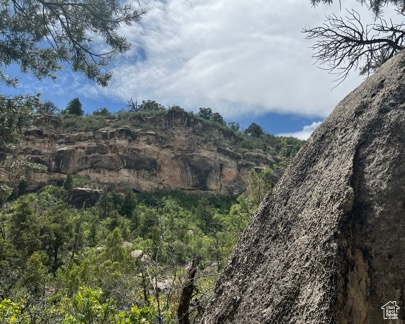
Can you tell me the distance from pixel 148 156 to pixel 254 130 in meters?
29.5

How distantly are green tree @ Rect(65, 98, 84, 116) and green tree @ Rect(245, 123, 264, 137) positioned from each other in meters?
36.0

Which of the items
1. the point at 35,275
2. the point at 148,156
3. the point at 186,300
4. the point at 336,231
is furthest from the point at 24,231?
the point at 148,156

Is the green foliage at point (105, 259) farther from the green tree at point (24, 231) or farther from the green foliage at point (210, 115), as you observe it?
the green foliage at point (210, 115)

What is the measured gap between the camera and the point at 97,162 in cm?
6225

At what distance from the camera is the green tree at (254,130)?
85.8m

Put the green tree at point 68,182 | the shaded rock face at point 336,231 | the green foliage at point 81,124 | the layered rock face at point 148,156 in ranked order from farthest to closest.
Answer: the green foliage at point 81,124 < the layered rock face at point 148,156 < the green tree at point 68,182 < the shaded rock face at point 336,231

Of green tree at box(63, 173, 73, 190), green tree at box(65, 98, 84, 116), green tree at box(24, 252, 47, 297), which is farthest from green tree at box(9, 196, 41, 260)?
green tree at box(65, 98, 84, 116)

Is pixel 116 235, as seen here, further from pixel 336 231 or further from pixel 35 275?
pixel 336 231

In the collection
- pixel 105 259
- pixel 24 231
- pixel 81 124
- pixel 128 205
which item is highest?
pixel 81 124

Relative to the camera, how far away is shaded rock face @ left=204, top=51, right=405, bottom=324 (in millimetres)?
1754

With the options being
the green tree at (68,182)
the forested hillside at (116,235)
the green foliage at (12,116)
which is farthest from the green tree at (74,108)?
the green foliage at (12,116)

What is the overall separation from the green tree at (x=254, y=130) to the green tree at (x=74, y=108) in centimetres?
3604

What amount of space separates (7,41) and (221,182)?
63454 mm

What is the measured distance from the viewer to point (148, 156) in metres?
66.0
